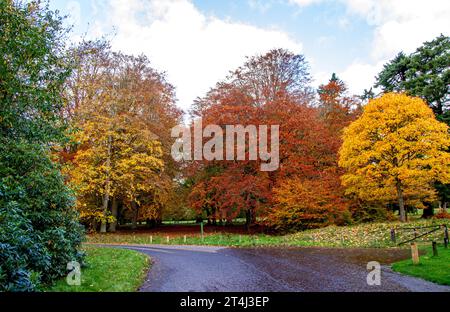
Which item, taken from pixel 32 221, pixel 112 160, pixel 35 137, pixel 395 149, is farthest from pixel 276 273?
pixel 112 160

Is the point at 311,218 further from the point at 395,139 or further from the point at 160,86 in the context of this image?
the point at 160,86

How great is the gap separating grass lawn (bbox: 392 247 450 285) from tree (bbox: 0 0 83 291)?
10.6 metres

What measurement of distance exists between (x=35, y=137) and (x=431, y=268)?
1341 centimetres

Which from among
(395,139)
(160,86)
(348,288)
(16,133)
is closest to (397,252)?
(348,288)

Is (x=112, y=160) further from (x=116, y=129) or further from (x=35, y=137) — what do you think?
(x=35, y=137)

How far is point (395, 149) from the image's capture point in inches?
970

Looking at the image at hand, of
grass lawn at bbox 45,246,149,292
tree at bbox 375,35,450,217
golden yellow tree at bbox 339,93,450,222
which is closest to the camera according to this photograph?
grass lawn at bbox 45,246,149,292

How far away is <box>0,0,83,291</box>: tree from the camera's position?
28.9 feet

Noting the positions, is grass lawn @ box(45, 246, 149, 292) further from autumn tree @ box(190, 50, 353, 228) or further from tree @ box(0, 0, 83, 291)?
autumn tree @ box(190, 50, 353, 228)

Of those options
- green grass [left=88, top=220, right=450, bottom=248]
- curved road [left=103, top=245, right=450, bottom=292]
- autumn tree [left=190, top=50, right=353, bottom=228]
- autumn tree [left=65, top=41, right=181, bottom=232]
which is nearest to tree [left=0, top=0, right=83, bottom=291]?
curved road [left=103, top=245, right=450, bottom=292]

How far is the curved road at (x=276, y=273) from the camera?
30.2ft

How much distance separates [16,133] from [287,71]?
27381mm

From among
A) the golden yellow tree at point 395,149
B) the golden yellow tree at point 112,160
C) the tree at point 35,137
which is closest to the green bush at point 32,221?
the tree at point 35,137

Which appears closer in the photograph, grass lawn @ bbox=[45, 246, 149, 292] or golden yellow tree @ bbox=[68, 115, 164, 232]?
grass lawn @ bbox=[45, 246, 149, 292]
